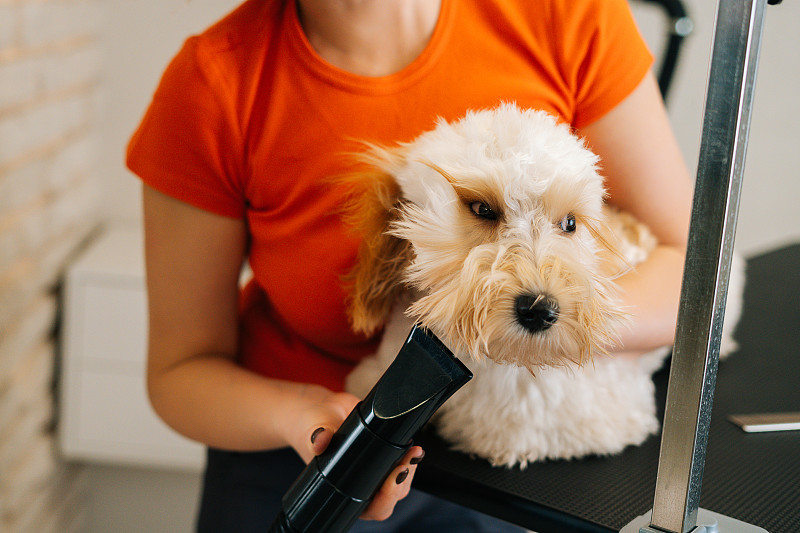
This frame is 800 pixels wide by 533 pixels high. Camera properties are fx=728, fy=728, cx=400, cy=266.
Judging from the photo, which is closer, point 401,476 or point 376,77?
point 401,476

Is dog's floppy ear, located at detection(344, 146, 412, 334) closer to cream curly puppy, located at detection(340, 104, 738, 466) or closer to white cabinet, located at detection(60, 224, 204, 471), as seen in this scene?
cream curly puppy, located at detection(340, 104, 738, 466)

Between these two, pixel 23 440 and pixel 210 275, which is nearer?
pixel 210 275

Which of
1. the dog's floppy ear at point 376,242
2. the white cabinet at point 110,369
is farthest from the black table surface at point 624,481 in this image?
the white cabinet at point 110,369

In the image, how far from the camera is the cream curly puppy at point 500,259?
439 mm

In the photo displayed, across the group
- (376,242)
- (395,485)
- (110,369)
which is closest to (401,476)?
(395,485)

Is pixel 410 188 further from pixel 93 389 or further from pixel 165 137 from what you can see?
pixel 93 389

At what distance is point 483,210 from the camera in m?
0.47

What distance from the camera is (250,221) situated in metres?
0.76

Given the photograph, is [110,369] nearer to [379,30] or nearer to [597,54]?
[379,30]

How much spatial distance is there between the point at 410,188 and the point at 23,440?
4.57 feet

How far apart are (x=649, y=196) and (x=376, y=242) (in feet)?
0.93

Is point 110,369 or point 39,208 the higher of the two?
point 39,208

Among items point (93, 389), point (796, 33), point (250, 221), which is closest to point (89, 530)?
point (93, 389)

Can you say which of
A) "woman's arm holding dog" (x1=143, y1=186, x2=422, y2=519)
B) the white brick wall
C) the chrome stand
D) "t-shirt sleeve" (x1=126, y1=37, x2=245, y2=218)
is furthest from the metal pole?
the white brick wall
